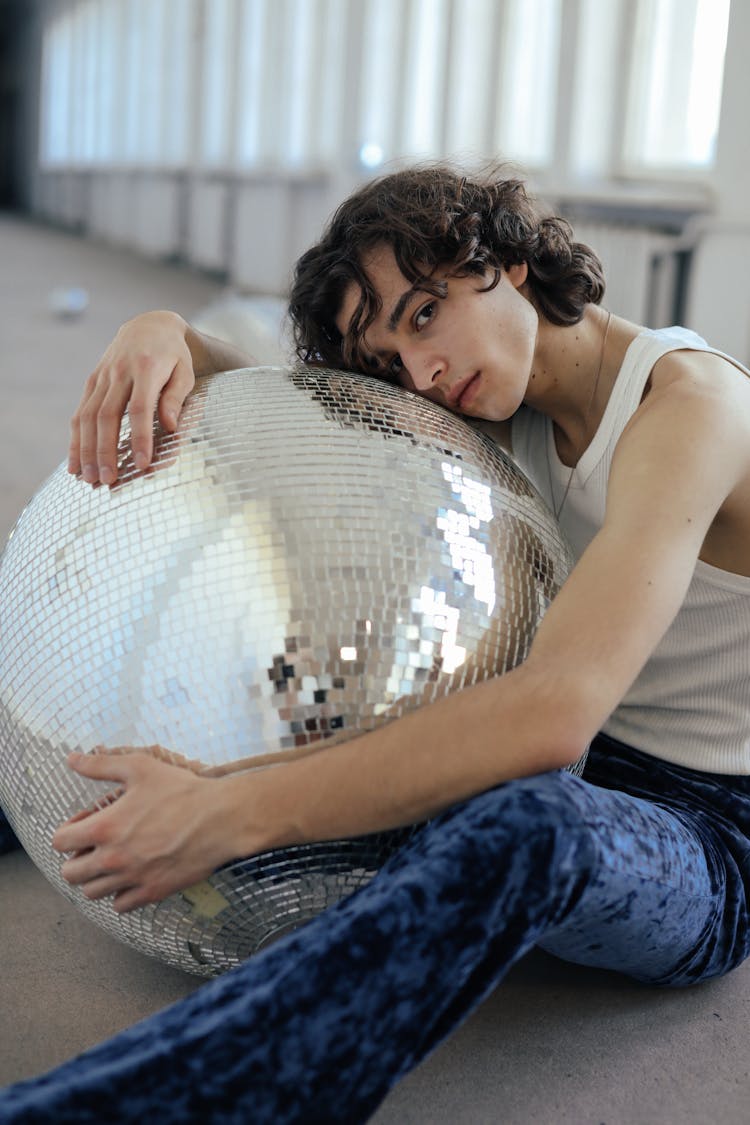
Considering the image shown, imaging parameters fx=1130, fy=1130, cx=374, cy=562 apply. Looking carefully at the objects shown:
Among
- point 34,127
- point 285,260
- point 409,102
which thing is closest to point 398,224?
point 409,102

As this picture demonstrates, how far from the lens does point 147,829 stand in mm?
1012

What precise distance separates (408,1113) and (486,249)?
3.19 ft

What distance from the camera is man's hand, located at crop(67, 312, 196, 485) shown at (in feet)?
3.97

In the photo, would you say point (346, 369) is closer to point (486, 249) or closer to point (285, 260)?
point (486, 249)

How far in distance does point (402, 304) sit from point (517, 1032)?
2.76 feet

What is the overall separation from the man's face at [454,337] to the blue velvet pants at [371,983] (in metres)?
0.53

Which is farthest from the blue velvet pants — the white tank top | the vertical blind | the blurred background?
the vertical blind

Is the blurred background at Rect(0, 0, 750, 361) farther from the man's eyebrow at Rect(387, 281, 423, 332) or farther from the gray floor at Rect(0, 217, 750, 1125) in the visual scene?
the gray floor at Rect(0, 217, 750, 1125)

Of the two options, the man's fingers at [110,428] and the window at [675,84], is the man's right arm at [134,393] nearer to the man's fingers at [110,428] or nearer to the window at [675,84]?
the man's fingers at [110,428]

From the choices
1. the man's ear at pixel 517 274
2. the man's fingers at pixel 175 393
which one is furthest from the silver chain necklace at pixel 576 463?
the man's fingers at pixel 175 393

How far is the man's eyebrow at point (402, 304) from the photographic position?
1.33 metres

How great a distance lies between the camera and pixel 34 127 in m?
17.3

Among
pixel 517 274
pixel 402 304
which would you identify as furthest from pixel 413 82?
pixel 402 304

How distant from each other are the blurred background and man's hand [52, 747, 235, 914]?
54.5 inches
